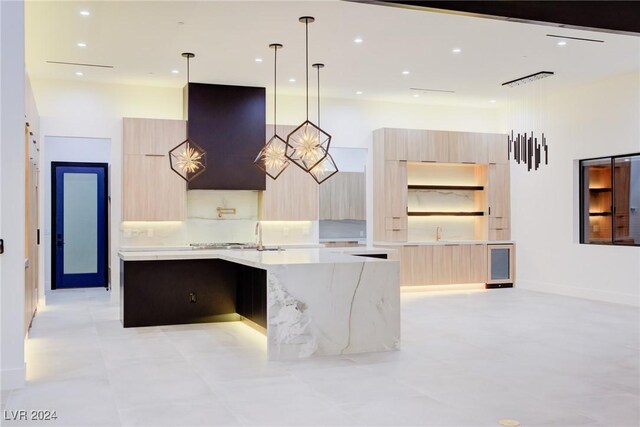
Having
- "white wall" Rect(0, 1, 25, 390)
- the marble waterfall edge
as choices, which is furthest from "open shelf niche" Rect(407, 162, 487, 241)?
"white wall" Rect(0, 1, 25, 390)

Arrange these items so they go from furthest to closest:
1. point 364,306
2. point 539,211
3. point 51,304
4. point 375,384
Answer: point 539,211, point 51,304, point 364,306, point 375,384

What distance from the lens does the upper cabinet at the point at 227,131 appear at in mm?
9430

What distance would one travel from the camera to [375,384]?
15.2 ft

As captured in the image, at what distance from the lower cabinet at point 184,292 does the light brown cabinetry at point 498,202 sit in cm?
562

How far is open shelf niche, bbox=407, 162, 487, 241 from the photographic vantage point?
11305 mm

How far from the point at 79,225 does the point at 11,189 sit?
714 centimetres

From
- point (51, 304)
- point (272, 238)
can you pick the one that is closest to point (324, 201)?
point (272, 238)

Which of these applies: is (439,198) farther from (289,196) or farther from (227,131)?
(227,131)

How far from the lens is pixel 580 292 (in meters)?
9.77

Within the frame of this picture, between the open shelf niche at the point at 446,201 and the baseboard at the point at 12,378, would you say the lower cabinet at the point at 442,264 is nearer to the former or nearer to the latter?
the open shelf niche at the point at 446,201

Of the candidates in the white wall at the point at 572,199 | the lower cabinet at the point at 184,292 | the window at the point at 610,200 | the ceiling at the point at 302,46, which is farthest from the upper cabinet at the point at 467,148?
the lower cabinet at the point at 184,292

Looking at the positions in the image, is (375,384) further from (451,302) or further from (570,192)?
(570,192)

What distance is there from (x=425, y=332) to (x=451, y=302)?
263 centimetres

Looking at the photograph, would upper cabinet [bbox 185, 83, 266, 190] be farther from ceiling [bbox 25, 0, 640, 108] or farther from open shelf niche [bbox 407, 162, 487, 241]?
open shelf niche [bbox 407, 162, 487, 241]
